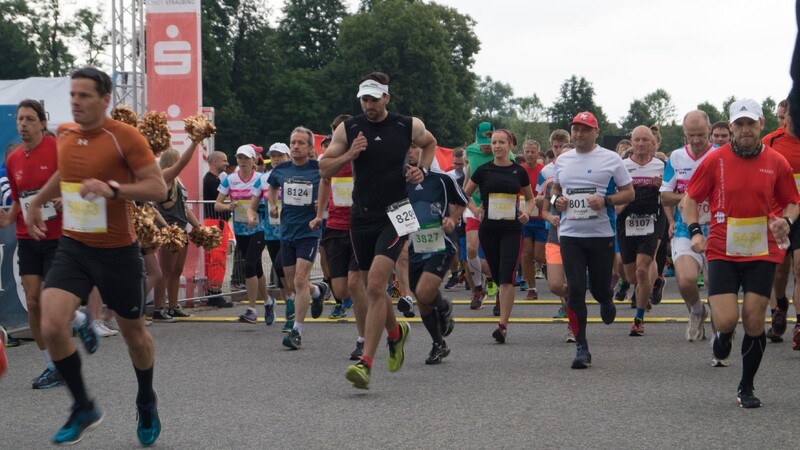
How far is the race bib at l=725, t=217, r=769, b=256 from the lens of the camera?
8055 millimetres

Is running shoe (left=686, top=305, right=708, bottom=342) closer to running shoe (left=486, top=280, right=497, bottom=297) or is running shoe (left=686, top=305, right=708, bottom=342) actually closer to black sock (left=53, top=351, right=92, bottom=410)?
running shoe (left=486, top=280, right=497, bottom=297)

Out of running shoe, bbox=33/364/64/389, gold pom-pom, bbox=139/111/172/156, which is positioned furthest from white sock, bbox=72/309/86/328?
gold pom-pom, bbox=139/111/172/156

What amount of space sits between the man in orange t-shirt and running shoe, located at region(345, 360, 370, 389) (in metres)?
1.88

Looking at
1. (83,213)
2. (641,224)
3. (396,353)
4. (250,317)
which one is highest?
(83,213)

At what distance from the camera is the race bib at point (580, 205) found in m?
10.3

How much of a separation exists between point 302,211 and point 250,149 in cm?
302

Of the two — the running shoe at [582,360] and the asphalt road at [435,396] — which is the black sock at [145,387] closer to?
the asphalt road at [435,396]

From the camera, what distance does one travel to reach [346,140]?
29.9 ft

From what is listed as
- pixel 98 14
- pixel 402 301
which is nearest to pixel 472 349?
pixel 402 301

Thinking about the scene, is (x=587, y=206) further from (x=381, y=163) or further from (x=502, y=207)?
(x=502, y=207)

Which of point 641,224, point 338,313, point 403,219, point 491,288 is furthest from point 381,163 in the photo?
point 491,288

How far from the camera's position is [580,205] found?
1030 centimetres

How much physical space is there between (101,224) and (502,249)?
660 cm

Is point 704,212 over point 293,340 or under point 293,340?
over
